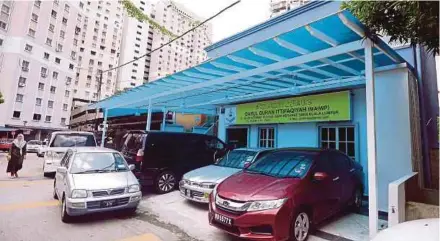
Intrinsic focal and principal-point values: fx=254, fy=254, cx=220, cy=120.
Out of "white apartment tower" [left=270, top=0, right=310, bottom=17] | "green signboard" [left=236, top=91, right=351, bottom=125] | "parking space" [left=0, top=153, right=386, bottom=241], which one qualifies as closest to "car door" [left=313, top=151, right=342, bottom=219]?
"parking space" [left=0, top=153, right=386, bottom=241]

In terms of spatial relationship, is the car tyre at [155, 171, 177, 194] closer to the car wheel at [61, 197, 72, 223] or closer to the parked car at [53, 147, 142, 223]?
the parked car at [53, 147, 142, 223]

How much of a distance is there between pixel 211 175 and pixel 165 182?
1.96 m

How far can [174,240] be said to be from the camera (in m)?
4.44

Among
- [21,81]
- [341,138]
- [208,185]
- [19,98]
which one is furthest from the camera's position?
[21,81]

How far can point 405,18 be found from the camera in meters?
3.16

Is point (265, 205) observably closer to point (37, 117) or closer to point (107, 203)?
point (107, 203)

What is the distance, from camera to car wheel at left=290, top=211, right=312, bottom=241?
4035 millimetres

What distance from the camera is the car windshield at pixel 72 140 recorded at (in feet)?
33.4

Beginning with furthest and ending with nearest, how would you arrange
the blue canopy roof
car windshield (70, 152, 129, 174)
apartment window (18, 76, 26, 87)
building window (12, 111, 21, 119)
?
apartment window (18, 76, 26, 87) → building window (12, 111, 21, 119) → car windshield (70, 152, 129, 174) → the blue canopy roof

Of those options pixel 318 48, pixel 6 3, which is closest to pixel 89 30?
pixel 6 3

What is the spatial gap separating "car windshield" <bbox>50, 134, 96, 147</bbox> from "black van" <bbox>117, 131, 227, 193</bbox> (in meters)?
3.28

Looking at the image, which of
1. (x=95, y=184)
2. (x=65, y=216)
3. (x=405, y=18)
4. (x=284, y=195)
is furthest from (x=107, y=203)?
(x=405, y=18)

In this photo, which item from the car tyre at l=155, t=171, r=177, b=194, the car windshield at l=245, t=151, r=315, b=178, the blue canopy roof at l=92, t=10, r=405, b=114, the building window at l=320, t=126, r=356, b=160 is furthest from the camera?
the building window at l=320, t=126, r=356, b=160

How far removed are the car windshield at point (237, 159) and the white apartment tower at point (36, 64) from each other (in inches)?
1601
